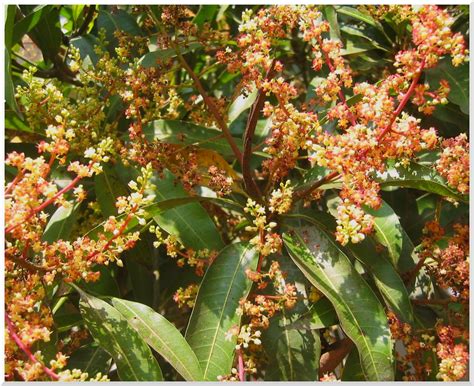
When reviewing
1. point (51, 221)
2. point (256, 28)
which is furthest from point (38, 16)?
point (256, 28)

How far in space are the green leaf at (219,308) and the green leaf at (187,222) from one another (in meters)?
0.10

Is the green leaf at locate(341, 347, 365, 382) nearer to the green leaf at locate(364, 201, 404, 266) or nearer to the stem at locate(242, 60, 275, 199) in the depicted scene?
the green leaf at locate(364, 201, 404, 266)

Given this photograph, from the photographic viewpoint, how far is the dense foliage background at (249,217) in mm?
1386

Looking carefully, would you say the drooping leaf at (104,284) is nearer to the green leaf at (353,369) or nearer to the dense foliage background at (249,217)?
the dense foliage background at (249,217)

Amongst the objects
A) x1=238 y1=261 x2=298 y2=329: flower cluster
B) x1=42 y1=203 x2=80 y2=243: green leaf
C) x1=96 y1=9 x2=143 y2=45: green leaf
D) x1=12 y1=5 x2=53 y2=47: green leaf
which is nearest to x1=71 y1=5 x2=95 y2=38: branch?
x1=96 y1=9 x2=143 y2=45: green leaf

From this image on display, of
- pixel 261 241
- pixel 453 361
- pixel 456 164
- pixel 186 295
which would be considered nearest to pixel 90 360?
pixel 186 295

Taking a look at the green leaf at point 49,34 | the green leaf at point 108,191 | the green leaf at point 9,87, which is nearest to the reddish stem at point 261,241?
the green leaf at point 108,191

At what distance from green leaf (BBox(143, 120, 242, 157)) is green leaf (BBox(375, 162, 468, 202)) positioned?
485 mm

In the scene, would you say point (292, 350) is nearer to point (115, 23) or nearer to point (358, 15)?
point (358, 15)

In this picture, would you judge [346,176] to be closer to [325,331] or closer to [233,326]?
[233,326]

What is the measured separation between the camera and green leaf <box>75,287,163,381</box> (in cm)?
146

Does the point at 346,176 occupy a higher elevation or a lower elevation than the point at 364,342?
higher

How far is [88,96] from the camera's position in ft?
6.17

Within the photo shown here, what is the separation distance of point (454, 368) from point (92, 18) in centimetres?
169
